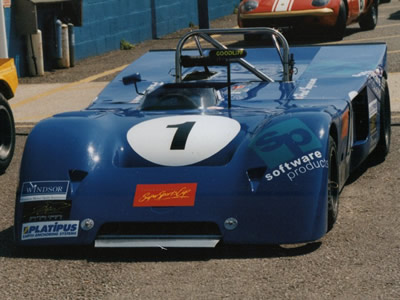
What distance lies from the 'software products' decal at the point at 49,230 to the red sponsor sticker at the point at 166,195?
0.39 m

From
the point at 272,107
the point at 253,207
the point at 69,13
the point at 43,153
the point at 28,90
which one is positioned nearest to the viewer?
the point at 253,207

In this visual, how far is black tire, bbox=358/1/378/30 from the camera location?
1919 centimetres

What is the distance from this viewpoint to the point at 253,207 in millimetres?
5594

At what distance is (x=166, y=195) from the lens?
571 cm

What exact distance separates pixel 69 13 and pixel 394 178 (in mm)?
10487

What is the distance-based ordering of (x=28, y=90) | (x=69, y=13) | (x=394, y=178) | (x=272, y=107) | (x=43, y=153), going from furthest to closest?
(x=69, y=13)
(x=28, y=90)
(x=394, y=178)
(x=272, y=107)
(x=43, y=153)

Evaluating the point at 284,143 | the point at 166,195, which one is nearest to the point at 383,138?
the point at 284,143

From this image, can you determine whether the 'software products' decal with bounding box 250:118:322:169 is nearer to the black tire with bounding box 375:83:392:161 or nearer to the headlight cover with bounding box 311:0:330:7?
the black tire with bounding box 375:83:392:161

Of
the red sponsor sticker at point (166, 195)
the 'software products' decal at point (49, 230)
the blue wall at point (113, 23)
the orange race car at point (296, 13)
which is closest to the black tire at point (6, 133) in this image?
the 'software products' decal at point (49, 230)

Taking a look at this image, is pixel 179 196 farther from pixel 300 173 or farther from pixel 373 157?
pixel 373 157

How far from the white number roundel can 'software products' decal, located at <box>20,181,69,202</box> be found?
52cm

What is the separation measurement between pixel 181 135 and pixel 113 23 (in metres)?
13.3

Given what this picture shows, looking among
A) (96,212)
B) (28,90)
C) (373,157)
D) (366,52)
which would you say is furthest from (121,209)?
(28,90)

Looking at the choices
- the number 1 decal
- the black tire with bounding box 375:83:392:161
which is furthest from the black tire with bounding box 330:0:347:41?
the number 1 decal
